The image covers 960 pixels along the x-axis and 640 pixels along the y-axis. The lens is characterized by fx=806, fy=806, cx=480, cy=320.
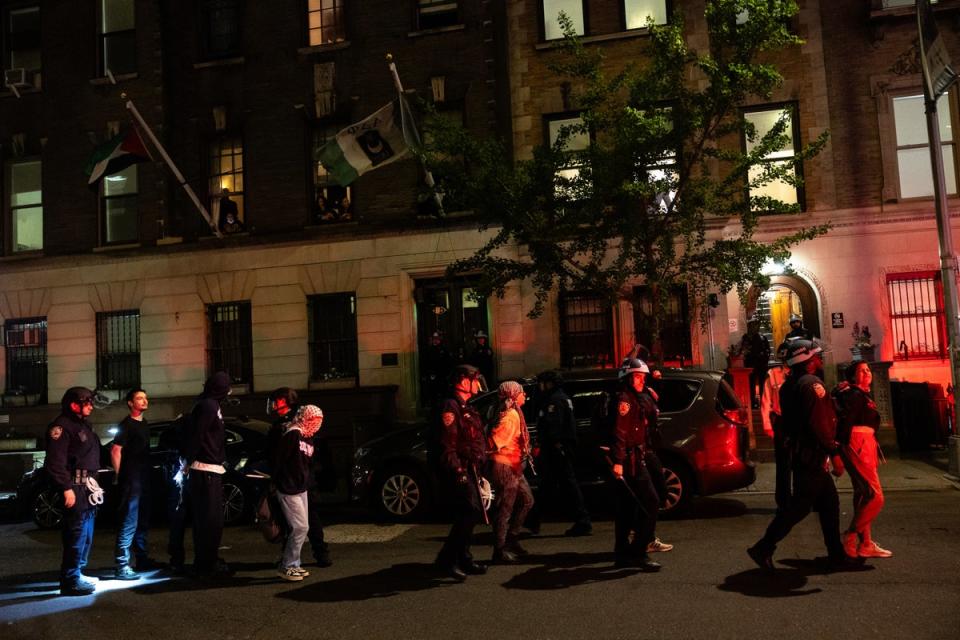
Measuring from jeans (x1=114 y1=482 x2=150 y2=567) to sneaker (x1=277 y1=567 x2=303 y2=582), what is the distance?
1716mm

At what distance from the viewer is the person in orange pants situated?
263 inches

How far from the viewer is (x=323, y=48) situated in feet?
57.1

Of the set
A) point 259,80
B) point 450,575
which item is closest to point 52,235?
point 259,80

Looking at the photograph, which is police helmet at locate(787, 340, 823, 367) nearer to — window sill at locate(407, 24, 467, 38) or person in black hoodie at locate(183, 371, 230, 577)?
person in black hoodie at locate(183, 371, 230, 577)

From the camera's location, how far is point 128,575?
750 centimetres

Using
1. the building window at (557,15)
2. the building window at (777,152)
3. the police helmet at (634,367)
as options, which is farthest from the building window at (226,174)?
the police helmet at (634,367)

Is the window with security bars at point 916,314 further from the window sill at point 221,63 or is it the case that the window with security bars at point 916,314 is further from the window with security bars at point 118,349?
the window with security bars at point 118,349

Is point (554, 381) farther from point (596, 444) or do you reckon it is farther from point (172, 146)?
point (172, 146)

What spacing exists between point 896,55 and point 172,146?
595 inches

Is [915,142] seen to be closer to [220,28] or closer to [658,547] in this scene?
[658,547]

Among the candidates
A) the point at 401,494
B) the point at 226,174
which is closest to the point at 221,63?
the point at 226,174

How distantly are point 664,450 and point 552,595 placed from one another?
3.38m

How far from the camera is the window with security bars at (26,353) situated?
61.7ft

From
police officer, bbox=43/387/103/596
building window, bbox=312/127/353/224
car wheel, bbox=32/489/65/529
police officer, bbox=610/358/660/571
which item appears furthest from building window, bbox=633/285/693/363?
police officer, bbox=43/387/103/596
